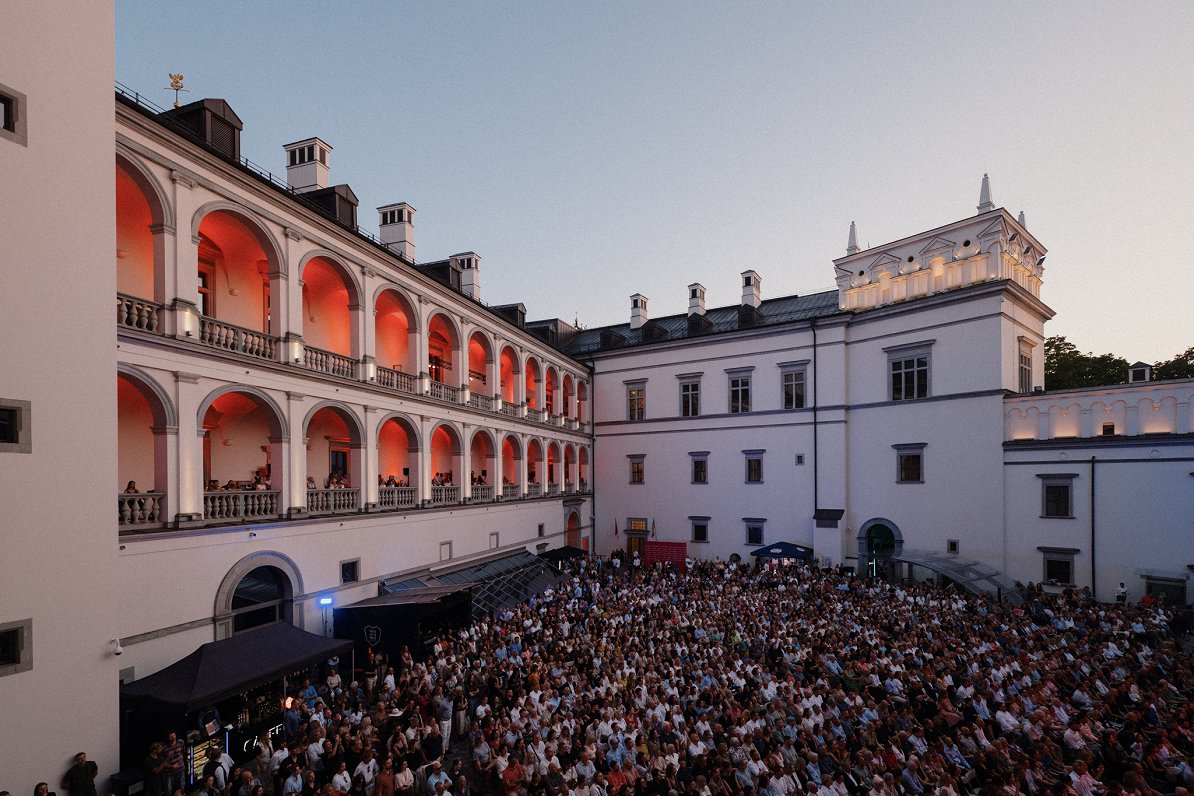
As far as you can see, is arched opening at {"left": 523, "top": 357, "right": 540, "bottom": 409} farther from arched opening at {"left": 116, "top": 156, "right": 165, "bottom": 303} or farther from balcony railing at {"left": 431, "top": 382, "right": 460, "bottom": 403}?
arched opening at {"left": 116, "top": 156, "right": 165, "bottom": 303}

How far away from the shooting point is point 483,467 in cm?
3412

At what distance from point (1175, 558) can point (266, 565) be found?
32525mm

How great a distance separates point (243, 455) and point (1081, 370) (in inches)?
1910

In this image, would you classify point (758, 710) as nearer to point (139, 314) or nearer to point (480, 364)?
point (139, 314)

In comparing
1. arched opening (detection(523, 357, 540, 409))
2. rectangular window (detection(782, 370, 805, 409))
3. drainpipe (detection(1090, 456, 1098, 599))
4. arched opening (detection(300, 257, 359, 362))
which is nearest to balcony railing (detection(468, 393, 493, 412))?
arched opening (detection(523, 357, 540, 409))

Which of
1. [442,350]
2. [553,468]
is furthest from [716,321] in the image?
[442,350]

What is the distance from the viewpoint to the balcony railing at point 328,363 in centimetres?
1952

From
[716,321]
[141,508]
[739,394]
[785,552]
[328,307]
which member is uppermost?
[716,321]

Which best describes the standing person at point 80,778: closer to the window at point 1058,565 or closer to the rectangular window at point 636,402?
the window at point 1058,565

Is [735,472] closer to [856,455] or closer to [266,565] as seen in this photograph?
[856,455]

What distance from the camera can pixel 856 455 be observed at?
34.2m

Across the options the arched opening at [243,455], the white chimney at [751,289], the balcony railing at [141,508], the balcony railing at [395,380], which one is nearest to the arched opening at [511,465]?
the balcony railing at [395,380]

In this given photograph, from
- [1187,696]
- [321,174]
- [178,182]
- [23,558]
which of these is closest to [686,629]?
[1187,696]

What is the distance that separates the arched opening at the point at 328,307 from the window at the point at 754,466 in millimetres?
23577
